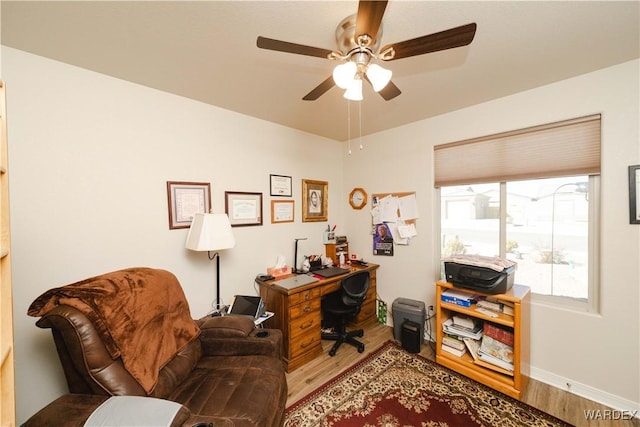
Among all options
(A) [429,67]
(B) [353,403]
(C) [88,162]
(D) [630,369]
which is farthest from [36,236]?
(D) [630,369]

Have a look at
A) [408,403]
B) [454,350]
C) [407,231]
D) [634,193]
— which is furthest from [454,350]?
[634,193]

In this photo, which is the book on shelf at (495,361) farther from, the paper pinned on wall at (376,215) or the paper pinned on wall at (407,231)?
the paper pinned on wall at (376,215)

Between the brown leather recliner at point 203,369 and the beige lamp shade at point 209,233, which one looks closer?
the brown leather recliner at point 203,369

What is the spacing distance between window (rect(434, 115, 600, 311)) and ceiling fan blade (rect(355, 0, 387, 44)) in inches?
72.8

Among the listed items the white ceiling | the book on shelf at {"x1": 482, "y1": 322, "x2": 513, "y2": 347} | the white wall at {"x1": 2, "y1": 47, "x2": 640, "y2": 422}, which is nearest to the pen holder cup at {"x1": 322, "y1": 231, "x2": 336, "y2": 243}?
the white wall at {"x1": 2, "y1": 47, "x2": 640, "y2": 422}

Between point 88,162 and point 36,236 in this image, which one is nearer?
point 36,236

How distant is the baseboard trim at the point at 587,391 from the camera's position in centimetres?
167

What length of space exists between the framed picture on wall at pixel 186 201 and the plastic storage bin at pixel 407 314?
2.24m

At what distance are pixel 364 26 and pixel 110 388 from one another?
6.48 feet

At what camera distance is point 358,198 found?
10.8 ft

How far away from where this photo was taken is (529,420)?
1625 mm

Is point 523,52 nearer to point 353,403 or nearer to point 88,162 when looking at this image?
point 353,403

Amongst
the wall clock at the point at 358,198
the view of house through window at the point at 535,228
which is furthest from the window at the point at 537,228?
the wall clock at the point at 358,198

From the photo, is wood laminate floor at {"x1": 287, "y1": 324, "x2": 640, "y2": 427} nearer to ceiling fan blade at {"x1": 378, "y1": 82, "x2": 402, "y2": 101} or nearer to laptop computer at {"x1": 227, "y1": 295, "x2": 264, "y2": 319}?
laptop computer at {"x1": 227, "y1": 295, "x2": 264, "y2": 319}
